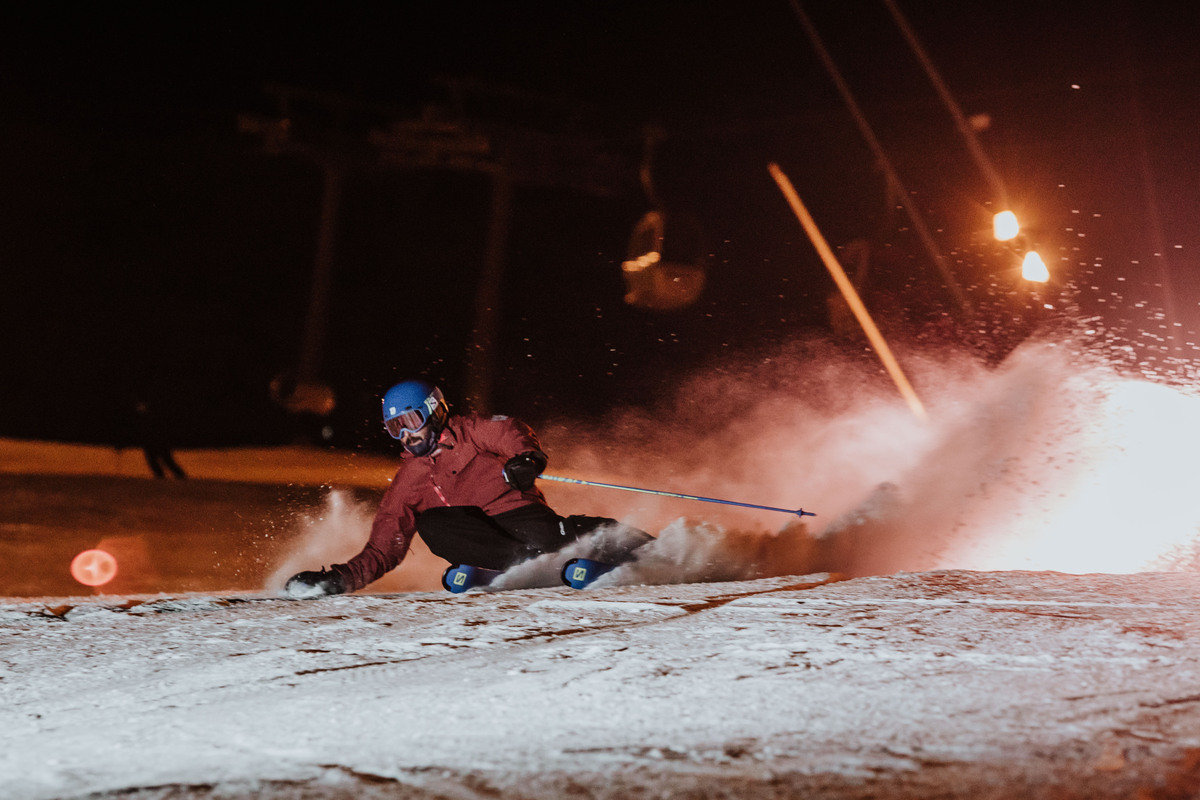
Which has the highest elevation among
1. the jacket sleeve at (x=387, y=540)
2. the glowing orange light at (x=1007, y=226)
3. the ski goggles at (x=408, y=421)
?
the glowing orange light at (x=1007, y=226)

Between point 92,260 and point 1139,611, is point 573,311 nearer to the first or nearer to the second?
point 92,260

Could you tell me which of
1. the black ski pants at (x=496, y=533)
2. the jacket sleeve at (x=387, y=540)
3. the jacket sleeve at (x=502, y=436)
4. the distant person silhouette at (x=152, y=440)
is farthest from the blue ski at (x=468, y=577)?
the distant person silhouette at (x=152, y=440)

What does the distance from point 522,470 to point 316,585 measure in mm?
1071

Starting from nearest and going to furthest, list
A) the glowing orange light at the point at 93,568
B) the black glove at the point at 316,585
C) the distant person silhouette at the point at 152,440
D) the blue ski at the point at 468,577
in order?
1. the black glove at the point at 316,585
2. the blue ski at the point at 468,577
3. the glowing orange light at the point at 93,568
4. the distant person silhouette at the point at 152,440

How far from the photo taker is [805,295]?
550 inches

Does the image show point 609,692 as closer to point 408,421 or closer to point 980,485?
point 408,421

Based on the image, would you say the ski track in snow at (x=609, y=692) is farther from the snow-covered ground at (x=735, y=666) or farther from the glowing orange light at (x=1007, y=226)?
the glowing orange light at (x=1007, y=226)

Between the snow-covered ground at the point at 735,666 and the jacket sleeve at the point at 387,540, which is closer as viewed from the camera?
the snow-covered ground at the point at 735,666

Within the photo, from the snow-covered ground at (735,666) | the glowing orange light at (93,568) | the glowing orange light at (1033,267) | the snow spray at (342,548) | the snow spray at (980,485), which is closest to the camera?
the snow-covered ground at (735,666)

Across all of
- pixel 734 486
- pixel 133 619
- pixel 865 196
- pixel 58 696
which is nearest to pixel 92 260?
Answer: pixel 734 486

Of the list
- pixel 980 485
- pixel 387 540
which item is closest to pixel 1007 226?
pixel 980 485

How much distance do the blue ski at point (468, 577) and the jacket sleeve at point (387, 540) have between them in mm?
274

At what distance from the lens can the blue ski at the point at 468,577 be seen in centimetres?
490

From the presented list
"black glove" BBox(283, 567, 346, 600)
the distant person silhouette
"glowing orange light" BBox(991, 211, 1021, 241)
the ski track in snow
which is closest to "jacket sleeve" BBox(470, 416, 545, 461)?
"black glove" BBox(283, 567, 346, 600)
